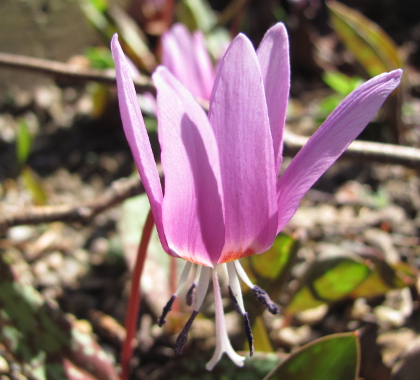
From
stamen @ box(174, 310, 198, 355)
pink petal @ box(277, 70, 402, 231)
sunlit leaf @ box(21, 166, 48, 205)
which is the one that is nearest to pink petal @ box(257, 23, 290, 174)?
pink petal @ box(277, 70, 402, 231)

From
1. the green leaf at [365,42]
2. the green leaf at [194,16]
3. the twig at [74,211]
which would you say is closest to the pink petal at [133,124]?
the twig at [74,211]

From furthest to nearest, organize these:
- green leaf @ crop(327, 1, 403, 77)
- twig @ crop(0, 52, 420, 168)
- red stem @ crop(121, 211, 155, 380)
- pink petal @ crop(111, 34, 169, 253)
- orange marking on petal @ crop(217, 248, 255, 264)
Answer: green leaf @ crop(327, 1, 403, 77) < twig @ crop(0, 52, 420, 168) < red stem @ crop(121, 211, 155, 380) < orange marking on petal @ crop(217, 248, 255, 264) < pink petal @ crop(111, 34, 169, 253)

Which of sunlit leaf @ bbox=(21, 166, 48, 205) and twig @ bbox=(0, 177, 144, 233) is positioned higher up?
twig @ bbox=(0, 177, 144, 233)

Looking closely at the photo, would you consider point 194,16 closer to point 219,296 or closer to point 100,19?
point 100,19

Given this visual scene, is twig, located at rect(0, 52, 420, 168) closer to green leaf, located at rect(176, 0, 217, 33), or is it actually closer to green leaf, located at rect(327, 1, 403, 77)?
→ green leaf, located at rect(327, 1, 403, 77)

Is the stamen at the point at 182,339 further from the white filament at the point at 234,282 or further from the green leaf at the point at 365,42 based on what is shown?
the green leaf at the point at 365,42

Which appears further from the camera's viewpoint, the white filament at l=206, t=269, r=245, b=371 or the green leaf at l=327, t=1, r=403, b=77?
the green leaf at l=327, t=1, r=403, b=77
